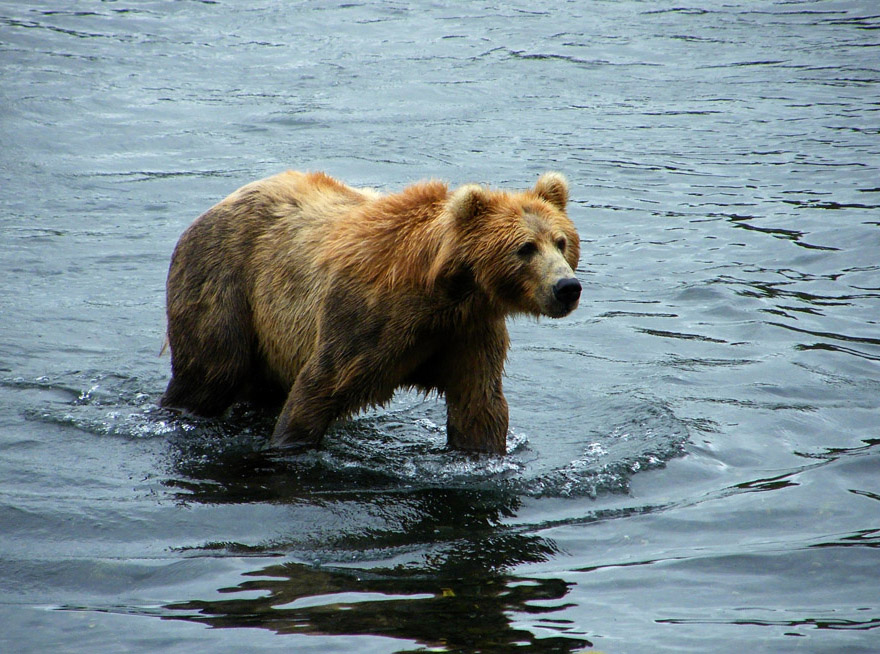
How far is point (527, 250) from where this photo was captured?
19.1ft

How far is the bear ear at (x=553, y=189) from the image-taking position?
621cm

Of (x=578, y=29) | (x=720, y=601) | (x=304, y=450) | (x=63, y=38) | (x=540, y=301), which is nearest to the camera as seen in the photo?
(x=720, y=601)

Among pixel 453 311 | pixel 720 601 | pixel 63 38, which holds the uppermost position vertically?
pixel 63 38

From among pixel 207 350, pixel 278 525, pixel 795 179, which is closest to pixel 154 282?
pixel 207 350

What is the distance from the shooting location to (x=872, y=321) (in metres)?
9.54

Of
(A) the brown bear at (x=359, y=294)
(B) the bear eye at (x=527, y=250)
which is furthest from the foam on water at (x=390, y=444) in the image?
(B) the bear eye at (x=527, y=250)

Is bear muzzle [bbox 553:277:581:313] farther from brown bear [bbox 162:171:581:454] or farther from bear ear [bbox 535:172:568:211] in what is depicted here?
bear ear [bbox 535:172:568:211]

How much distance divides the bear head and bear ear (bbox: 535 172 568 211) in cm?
13

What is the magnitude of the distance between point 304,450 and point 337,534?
905 millimetres

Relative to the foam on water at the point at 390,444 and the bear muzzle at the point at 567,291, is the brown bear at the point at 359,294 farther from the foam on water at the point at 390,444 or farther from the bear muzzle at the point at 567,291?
the foam on water at the point at 390,444

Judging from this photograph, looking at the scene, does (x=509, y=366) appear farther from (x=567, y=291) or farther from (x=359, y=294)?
(x=567, y=291)

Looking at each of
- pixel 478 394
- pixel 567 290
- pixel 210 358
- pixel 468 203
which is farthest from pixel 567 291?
pixel 210 358

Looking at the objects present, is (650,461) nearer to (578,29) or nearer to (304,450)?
(304,450)

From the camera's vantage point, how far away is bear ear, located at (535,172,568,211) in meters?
6.21
